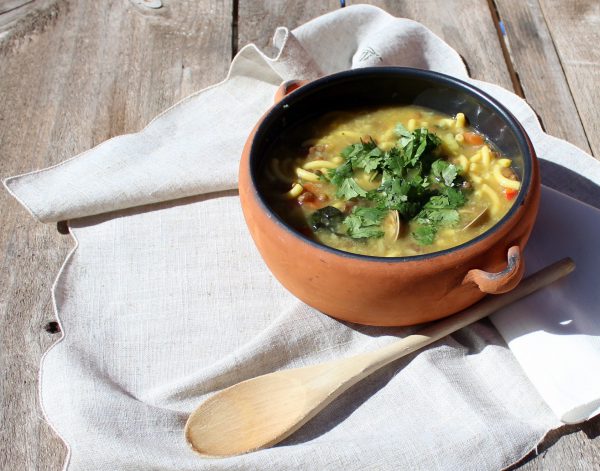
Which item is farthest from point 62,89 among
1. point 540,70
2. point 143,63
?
point 540,70

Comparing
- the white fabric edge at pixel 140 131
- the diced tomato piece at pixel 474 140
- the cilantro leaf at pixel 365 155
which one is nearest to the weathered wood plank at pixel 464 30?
the white fabric edge at pixel 140 131

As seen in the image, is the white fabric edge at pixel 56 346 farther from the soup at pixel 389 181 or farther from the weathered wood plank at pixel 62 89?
the soup at pixel 389 181

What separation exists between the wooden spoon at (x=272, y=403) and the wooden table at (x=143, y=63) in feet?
1.81

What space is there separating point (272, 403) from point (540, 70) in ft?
5.33

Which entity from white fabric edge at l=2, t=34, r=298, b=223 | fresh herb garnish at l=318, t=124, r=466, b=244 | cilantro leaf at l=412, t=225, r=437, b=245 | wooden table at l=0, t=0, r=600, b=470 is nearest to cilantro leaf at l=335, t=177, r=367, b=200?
fresh herb garnish at l=318, t=124, r=466, b=244

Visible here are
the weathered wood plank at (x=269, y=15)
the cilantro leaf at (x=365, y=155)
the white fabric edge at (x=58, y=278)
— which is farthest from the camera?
the weathered wood plank at (x=269, y=15)

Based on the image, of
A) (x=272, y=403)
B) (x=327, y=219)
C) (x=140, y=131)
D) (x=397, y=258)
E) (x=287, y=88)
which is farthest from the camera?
(x=140, y=131)

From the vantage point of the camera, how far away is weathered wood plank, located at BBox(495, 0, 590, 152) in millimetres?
2469

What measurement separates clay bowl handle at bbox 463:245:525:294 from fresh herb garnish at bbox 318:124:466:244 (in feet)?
0.61

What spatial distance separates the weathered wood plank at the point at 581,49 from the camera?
249 cm

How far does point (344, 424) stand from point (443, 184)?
66 centimetres

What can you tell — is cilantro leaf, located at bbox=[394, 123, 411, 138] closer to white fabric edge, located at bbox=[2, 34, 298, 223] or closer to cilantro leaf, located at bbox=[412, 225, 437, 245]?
cilantro leaf, located at bbox=[412, 225, 437, 245]

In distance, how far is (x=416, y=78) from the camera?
2.07 m

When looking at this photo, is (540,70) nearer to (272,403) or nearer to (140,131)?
(140,131)
